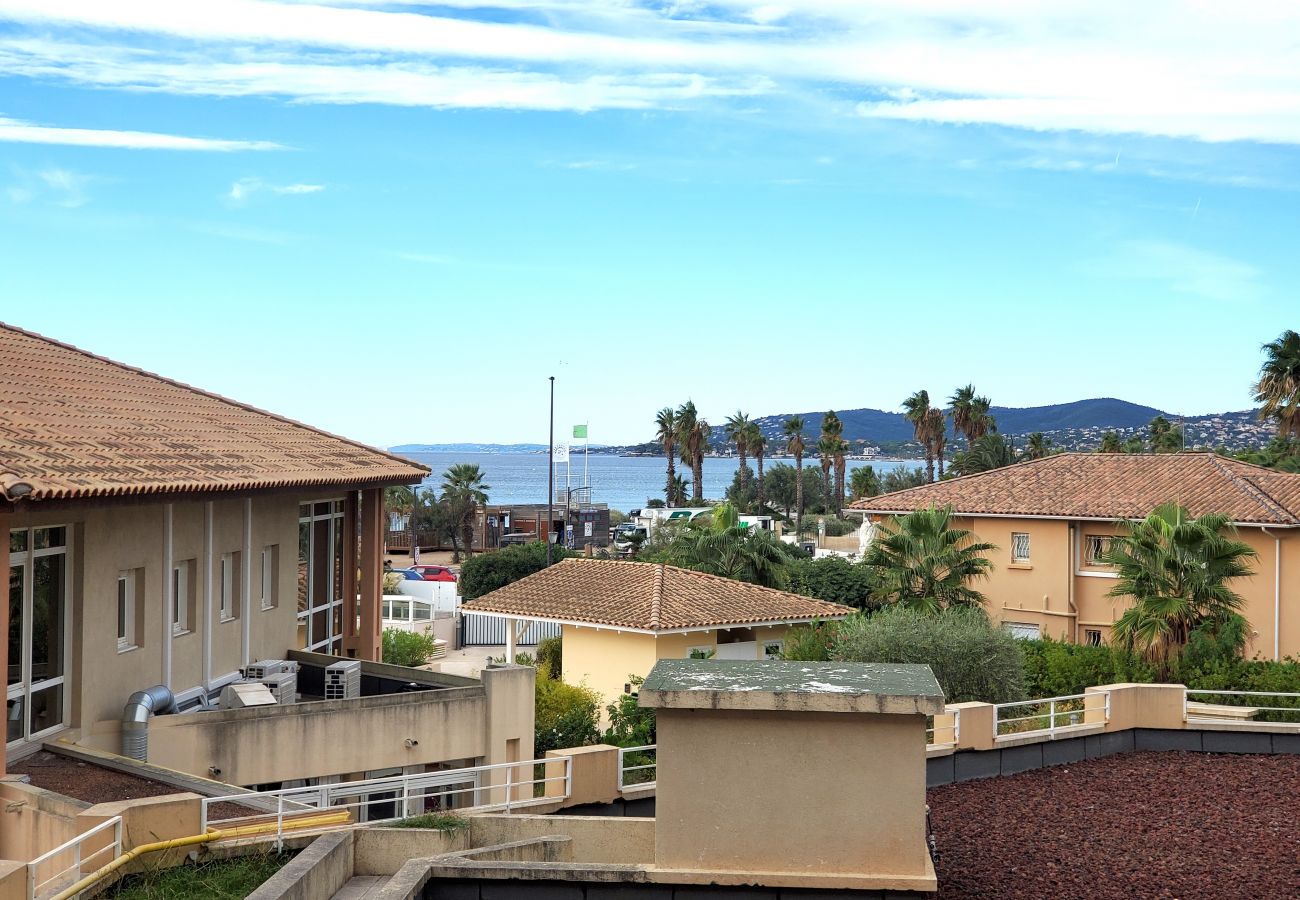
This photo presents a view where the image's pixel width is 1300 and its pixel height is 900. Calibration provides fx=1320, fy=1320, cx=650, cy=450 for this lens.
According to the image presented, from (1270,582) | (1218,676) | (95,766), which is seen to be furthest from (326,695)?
(1270,582)

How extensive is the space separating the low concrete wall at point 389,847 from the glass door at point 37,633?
4.39 metres

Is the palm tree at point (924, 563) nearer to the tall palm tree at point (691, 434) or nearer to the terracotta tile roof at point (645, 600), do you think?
the terracotta tile roof at point (645, 600)

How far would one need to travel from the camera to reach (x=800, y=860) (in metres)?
9.72

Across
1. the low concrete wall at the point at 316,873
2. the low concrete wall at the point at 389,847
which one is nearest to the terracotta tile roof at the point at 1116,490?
the low concrete wall at the point at 389,847

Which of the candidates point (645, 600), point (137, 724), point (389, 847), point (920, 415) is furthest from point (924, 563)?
point (920, 415)

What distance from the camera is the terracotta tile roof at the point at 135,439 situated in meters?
13.2

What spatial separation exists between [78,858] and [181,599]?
8.13 metres

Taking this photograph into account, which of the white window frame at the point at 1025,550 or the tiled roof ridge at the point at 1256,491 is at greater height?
the tiled roof ridge at the point at 1256,491

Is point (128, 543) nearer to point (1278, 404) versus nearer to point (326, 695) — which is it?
point (326, 695)

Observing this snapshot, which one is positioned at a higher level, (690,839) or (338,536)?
(338,536)

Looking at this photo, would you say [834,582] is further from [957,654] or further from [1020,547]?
[957,654]

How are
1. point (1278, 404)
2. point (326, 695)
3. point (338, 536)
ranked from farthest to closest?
point (1278, 404) < point (338, 536) < point (326, 695)

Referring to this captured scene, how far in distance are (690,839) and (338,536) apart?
1589 centimetres

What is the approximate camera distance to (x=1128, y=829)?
1368cm
